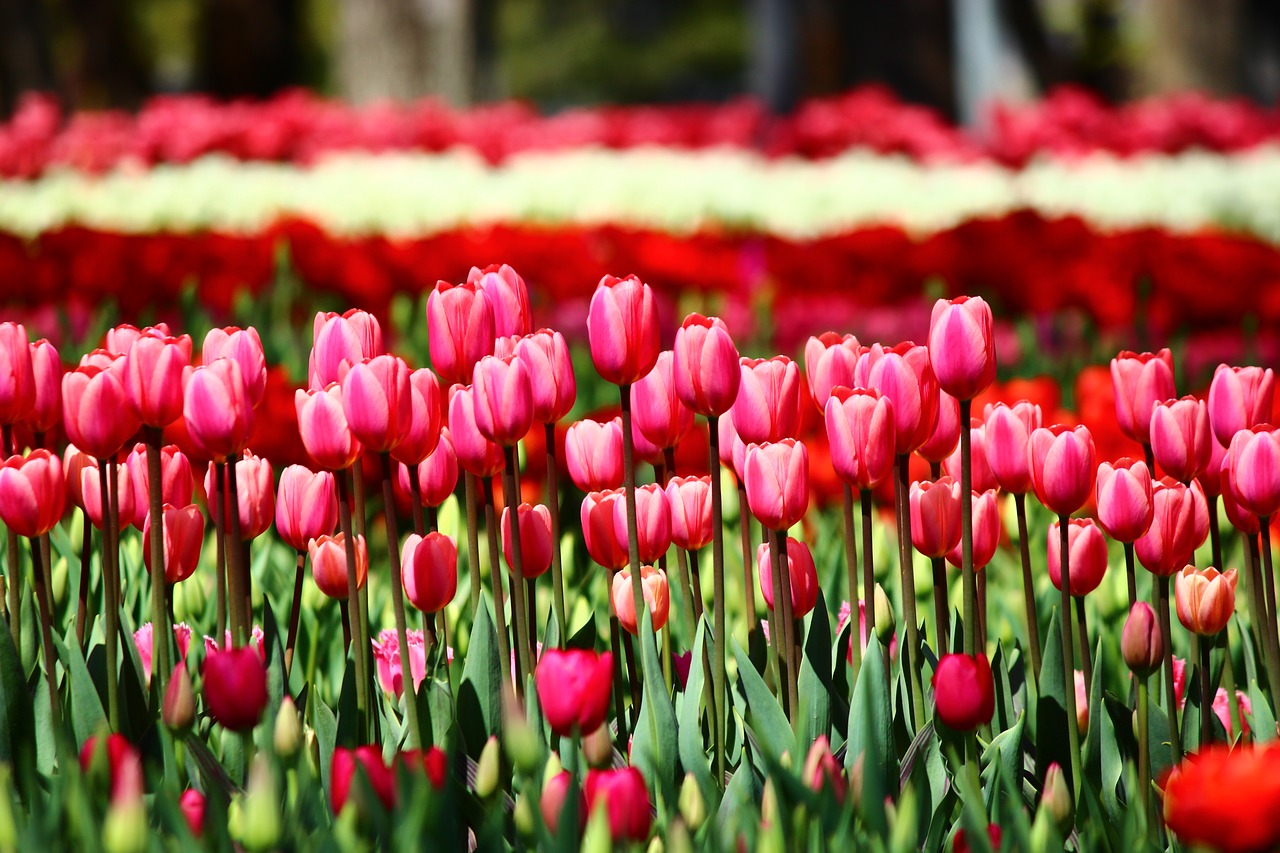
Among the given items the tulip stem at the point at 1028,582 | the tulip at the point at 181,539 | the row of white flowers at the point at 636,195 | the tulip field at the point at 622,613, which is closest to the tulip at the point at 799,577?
the tulip field at the point at 622,613

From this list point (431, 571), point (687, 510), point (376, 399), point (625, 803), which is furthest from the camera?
point (687, 510)

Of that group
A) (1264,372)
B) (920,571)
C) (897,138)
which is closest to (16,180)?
(897,138)

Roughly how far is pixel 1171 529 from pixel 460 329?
0.72m

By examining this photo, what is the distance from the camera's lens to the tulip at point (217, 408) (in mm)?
1322

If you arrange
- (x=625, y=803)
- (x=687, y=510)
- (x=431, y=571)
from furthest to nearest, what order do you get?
(x=687, y=510)
(x=431, y=571)
(x=625, y=803)

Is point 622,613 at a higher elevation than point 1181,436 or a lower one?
lower

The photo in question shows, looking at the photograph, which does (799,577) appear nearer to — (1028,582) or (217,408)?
(1028,582)

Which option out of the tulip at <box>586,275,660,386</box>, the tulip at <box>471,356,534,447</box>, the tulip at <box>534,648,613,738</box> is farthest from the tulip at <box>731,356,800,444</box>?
the tulip at <box>534,648,613,738</box>

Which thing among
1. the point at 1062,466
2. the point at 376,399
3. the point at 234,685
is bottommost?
the point at 234,685

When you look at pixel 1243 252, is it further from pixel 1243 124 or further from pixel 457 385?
pixel 1243 124

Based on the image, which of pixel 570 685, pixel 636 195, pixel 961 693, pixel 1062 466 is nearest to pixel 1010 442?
pixel 1062 466

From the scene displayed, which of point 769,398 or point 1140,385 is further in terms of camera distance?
point 1140,385

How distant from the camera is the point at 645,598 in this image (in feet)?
4.81

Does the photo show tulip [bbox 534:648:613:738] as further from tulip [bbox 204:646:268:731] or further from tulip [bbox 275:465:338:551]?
tulip [bbox 275:465:338:551]
